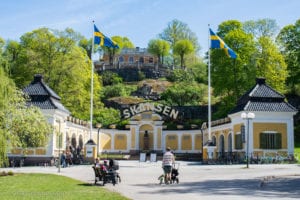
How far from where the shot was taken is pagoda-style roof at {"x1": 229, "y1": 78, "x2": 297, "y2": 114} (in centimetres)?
3466

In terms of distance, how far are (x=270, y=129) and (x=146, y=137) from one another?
2183 centimetres

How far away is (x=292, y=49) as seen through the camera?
56.2 m

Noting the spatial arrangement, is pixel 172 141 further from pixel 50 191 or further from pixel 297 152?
pixel 50 191

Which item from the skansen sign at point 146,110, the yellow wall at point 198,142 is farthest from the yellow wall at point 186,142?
the skansen sign at point 146,110

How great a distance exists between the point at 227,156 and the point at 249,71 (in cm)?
1549

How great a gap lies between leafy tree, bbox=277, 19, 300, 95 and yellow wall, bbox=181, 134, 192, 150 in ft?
50.6

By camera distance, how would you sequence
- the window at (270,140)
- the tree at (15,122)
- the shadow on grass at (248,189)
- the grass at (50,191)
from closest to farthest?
the grass at (50,191), the shadow on grass at (248,189), the tree at (15,122), the window at (270,140)

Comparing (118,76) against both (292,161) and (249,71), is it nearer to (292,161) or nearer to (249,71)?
(249,71)

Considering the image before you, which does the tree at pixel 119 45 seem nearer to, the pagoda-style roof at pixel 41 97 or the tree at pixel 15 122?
the pagoda-style roof at pixel 41 97

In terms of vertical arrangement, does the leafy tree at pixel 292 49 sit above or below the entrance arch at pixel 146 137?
above

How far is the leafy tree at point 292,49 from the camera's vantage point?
55.2 meters

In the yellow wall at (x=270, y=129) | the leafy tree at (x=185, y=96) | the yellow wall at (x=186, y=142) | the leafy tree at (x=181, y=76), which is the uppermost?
the leafy tree at (x=181, y=76)

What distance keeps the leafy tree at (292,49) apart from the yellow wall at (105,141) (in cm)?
2406

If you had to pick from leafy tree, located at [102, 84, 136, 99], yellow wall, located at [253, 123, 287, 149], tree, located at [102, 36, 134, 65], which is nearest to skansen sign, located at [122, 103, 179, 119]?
yellow wall, located at [253, 123, 287, 149]
